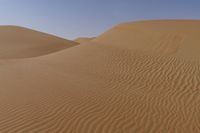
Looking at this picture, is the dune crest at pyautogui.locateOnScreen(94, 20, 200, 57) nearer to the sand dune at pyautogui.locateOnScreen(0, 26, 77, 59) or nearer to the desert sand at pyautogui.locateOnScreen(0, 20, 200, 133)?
the desert sand at pyautogui.locateOnScreen(0, 20, 200, 133)

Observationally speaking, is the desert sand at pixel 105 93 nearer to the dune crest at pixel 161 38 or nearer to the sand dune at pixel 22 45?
the dune crest at pixel 161 38

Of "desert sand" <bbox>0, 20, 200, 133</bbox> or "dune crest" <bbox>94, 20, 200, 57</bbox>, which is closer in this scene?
"desert sand" <bbox>0, 20, 200, 133</bbox>

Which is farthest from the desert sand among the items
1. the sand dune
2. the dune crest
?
the sand dune

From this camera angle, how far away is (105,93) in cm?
855

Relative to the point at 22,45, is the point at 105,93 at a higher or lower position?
lower

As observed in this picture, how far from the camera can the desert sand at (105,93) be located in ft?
20.6

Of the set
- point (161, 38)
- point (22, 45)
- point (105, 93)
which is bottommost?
point (105, 93)

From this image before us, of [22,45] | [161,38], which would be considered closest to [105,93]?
[161,38]

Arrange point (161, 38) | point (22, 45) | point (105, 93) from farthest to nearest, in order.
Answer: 1. point (22, 45)
2. point (161, 38)
3. point (105, 93)

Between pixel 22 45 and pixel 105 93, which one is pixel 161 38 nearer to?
pixel 105 93

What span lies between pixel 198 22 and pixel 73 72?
659 inches

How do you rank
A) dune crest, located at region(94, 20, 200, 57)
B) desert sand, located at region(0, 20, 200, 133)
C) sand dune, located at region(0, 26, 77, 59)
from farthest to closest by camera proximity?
sand dune, located at region(0, 26, 77, 59) → dune crest, located at region(94, 20, 200, 57) → desert sand, located at region(0, 20, 200, 133)

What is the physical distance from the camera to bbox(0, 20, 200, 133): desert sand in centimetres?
627

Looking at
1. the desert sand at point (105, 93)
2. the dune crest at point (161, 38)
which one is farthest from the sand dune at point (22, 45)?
the desert sand at point (105, 93)
